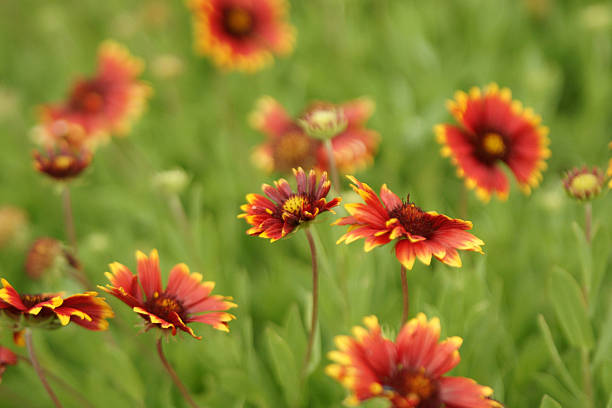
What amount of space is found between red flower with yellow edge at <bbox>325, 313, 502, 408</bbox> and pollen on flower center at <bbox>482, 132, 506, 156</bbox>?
59 centimetres

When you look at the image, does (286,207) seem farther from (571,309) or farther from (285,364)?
(571,309)

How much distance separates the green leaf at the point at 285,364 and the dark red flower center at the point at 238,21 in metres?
1.20

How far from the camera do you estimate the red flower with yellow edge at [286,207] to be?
2.39 feet

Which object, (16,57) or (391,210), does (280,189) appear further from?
(16,57)

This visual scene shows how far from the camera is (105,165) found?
1.90m

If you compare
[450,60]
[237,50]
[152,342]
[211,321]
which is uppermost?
[450,60]

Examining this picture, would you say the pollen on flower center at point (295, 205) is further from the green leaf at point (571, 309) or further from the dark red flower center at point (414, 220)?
the green leaf at point (571, 309)

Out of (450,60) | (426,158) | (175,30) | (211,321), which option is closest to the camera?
(211,321)

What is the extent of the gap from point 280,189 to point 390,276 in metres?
0.57

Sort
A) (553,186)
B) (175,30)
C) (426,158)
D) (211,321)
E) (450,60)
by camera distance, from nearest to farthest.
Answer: (211,321), (553,186), (426,158), (450,60), (175,30)

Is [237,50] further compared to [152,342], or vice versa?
[237,50]

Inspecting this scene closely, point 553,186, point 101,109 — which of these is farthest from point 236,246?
point 553,186

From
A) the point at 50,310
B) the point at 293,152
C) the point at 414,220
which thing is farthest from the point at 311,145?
the point at 50,310

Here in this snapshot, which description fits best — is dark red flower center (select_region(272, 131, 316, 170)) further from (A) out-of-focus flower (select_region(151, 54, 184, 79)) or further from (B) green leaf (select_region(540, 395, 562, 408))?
(B) green leaf (select_region(540, 395, 562, 408))
